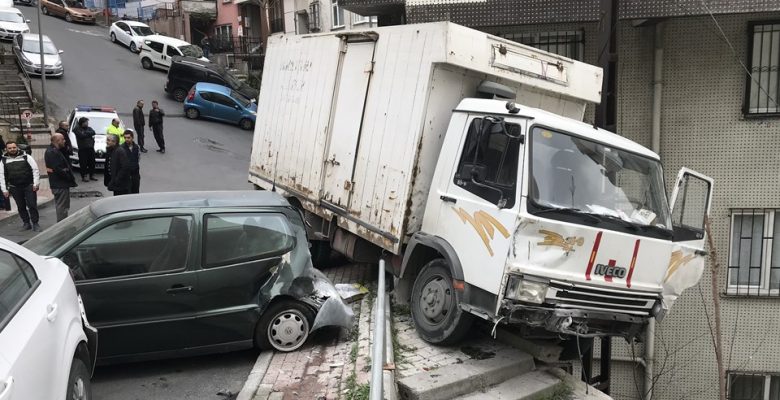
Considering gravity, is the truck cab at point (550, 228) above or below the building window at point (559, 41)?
below

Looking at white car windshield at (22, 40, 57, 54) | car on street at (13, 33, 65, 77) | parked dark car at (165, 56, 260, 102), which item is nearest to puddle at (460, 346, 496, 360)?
parked dark car at (165, 56, 260, 102)

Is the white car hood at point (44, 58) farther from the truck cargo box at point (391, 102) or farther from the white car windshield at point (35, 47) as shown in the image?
the truck cargo box at point (391, 102)

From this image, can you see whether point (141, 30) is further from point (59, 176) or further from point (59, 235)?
point (59, 235)

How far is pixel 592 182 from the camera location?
17.0 feet

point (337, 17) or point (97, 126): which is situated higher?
point (337, 17)

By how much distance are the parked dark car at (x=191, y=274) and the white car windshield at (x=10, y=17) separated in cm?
2870

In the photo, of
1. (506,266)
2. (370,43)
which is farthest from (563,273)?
(370,43)

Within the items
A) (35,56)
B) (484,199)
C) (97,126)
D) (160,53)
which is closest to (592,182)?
(484,199)

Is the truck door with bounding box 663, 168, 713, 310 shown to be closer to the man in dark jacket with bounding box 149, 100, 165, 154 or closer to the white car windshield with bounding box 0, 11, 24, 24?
the man in dark jacket with bounding box 149, 100, 165, 154

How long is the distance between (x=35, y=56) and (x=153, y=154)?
372 inches

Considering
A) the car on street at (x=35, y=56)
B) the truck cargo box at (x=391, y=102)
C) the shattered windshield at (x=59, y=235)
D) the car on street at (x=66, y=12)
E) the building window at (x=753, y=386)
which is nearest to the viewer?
the shattered windshield at (x=59, y=235)

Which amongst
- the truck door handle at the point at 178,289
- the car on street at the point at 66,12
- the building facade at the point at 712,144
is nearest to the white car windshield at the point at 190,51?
the car on street at the point at 66,12

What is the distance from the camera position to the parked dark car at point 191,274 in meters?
5.04

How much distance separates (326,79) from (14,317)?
17.6ft
